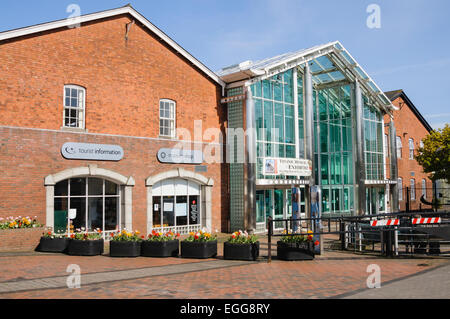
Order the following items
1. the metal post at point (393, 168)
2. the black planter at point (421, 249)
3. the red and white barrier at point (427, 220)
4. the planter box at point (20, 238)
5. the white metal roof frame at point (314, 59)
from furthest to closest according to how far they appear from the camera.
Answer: the metal post at point (393, 168), the white metal roof frame at point (314, 59), the black planter at point (421, 249), the planter box at point (20, 238), the red and white barrier at point (427, 220)

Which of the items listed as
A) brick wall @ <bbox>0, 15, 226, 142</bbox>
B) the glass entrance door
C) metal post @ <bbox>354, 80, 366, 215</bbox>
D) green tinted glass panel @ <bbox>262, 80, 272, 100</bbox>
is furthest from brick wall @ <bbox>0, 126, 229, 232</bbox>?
metal post @ <bbox>354, 80, 366, 215</bbox>

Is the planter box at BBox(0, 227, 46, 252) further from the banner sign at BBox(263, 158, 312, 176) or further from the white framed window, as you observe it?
the white framed window

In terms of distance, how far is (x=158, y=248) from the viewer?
13594 mm

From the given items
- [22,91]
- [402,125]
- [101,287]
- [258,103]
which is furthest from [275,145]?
[402,125]

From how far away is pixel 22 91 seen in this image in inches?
628

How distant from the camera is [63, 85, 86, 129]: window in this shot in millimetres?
17234

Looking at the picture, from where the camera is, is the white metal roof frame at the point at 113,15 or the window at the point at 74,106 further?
the window at the point at 74,106

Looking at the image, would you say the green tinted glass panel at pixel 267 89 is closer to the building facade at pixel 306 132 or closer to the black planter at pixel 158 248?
the building facade at pixel 306 132

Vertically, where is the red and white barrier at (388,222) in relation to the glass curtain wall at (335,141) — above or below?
below

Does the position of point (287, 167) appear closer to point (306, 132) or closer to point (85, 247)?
point (306, 132)

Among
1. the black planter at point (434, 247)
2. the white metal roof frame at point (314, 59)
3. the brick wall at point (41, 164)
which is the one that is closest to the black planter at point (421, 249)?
the black planter at point (434, 247)

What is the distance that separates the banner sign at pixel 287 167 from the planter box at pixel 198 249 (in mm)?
8331

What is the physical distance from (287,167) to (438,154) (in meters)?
16.4

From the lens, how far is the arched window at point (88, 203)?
16.8 meters
